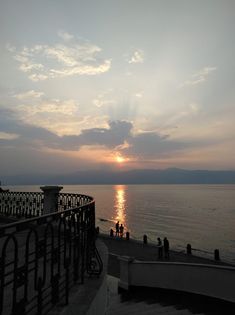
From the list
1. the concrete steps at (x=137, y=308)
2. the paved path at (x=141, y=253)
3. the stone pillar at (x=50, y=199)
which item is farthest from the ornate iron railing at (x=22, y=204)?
the paved path at (x=141, y=253)

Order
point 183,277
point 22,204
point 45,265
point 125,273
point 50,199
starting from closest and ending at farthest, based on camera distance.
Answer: point 45,265
point 50,199
point 22,204
point 183,277
point 125,273

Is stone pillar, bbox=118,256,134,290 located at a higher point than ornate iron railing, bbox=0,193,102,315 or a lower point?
lower

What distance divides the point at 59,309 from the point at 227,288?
10.5 m

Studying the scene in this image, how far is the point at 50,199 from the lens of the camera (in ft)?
35.9

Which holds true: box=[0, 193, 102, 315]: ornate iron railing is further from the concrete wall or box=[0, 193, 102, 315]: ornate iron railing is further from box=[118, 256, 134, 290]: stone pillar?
box=[118, 256, 134, 290]: stone pillar

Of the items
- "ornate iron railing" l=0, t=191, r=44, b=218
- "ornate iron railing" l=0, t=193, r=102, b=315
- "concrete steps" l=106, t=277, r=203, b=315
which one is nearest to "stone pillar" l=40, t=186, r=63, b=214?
"ornate iron railing" l=0, t=191, r=44, b=218

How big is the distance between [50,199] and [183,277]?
7412 millimetres

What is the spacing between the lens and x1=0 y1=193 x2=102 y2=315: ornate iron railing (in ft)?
10.1

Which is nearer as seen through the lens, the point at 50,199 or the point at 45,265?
the point at 45,265

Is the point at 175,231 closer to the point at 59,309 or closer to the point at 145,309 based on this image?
the point at 145,309

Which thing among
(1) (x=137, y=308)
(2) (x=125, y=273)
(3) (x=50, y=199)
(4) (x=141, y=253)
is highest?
(3) (x=50, y=199)

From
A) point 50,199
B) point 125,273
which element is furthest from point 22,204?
point 125,273

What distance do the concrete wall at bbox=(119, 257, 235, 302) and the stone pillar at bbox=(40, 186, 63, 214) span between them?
6.26m

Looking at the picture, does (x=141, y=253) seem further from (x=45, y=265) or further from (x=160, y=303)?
(x=45, y=265)
